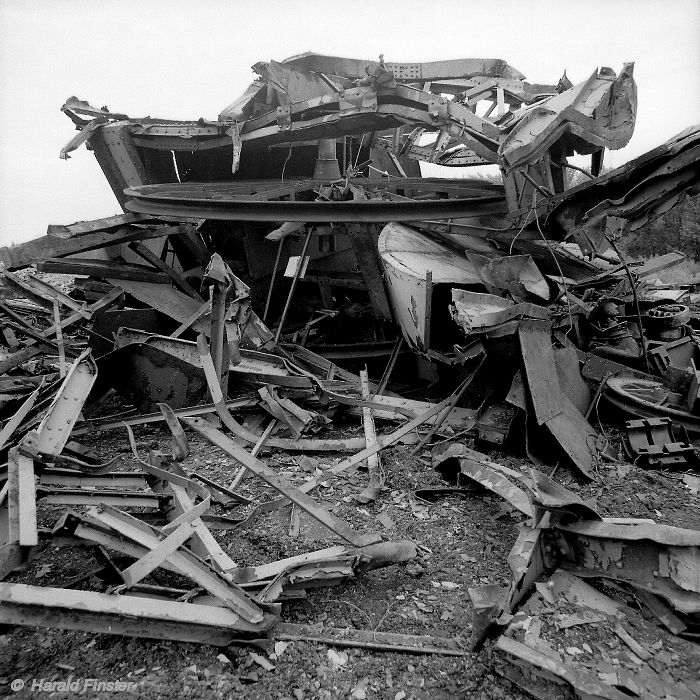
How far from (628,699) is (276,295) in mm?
6763

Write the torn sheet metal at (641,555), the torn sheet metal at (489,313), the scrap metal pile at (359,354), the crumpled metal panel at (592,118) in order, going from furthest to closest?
the crumpled metal panel at (592,118)
the torn sheet metal at (489,313)
the scrap metal pile at (359,354)
the torn sheet metal at (641,555)

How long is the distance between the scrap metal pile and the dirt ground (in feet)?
0.37

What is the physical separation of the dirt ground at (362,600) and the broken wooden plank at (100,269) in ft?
10.3

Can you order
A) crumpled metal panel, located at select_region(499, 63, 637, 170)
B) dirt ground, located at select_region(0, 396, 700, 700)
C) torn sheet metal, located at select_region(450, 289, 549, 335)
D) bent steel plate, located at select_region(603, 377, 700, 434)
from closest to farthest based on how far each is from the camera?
dirt ground, located at select_region(0, 396, 700, 700), torn sheet metal, located at select_region(450, 289, 549, 335), bent steel plate, located at select_region(603, 377, 700, 434), crumpled metal panel, located at select_region(499, 63, 637, 170)

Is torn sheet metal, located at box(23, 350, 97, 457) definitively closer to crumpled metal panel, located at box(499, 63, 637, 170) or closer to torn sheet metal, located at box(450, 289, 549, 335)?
torn sheet metal, located at box(450, 289, 549, 335)

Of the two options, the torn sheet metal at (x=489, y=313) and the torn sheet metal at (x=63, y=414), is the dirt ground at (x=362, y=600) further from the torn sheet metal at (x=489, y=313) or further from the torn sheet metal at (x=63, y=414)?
the torn sheet metal at (x=489, y=313)

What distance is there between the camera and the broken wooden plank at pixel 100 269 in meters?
6.14

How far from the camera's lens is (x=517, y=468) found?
3836 mm

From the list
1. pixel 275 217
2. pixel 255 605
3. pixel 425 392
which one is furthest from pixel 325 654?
pixel 275 217

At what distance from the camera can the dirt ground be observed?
2031 mm

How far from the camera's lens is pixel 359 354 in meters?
6.38

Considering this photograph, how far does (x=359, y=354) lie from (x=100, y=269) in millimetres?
3287

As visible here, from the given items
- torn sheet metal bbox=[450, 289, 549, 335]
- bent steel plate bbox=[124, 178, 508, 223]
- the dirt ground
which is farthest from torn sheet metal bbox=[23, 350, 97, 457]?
bent steel plate bbox=[124, 178, 508, 223]

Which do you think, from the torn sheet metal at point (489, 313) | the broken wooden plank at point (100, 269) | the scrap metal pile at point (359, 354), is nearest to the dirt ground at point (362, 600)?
the scrap metal pile at point (359, 354)
